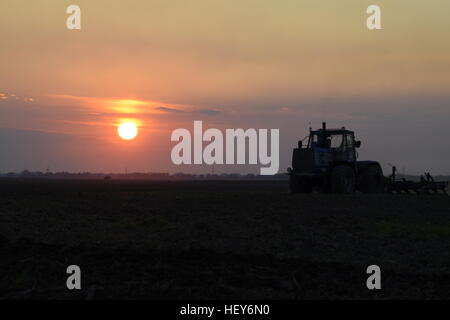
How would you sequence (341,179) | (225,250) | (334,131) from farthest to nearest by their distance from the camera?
(334,131)
(341,179)
(225,250)

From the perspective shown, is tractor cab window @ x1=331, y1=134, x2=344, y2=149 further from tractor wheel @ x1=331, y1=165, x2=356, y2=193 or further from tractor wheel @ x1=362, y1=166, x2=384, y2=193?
tractor wheel @ x1=362, y1=166, x2=384, y2=193

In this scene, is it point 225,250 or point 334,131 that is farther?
point 334,131

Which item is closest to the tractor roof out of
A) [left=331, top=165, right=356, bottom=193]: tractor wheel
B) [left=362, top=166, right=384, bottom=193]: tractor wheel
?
[left=331, top=165, right=356, bottom=193]: tractor wheel

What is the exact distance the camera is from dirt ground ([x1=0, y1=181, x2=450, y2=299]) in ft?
41.7

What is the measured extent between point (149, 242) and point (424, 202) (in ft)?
55.2

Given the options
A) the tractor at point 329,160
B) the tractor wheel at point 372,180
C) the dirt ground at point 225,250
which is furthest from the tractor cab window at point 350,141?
the dirt ground at point 225,250

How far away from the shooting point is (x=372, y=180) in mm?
36344

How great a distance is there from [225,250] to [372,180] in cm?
2153

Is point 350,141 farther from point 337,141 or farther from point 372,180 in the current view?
point 372,180

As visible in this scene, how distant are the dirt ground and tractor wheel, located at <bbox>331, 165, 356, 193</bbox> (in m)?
5.13

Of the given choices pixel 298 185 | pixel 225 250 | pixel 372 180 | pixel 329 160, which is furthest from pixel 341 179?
pixel 225 250

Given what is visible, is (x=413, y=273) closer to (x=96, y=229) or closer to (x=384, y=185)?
(x=96, y=229)

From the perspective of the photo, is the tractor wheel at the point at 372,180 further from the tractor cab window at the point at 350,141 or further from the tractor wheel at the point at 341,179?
the tractor cab window at the point at 350,141
